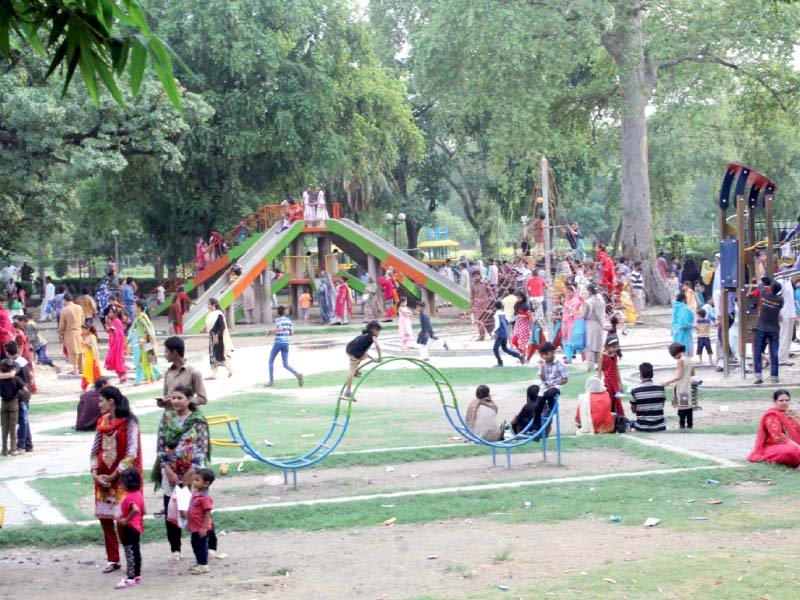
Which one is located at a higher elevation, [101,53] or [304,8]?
[304,8]

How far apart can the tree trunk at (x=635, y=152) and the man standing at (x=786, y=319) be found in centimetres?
1752

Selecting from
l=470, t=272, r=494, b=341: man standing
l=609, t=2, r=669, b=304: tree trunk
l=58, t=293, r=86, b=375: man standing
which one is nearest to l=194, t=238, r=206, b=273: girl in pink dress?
l=470, t=272, r=494, b=341: man standing

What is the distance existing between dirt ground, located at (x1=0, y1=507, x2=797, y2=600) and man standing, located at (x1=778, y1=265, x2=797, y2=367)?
11.5m

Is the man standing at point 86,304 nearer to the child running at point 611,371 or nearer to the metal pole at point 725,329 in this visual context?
the metal pole at point 725,329

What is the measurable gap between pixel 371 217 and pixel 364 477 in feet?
141

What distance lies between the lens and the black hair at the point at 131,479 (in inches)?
338

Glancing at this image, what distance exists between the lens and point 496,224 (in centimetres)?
5791

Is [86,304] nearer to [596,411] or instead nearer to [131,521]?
[596,411]

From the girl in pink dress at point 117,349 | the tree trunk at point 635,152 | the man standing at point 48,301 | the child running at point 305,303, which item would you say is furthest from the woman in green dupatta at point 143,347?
the man standing at point 48,301

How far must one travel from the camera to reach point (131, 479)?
8594mm

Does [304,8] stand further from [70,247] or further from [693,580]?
[693,580]

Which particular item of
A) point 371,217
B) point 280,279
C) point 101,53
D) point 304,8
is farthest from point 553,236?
point 101,53

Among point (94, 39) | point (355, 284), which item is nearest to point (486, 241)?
point (355, 284)

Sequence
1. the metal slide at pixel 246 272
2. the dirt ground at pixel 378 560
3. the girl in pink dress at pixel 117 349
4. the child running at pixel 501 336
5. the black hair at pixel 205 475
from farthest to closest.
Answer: the metal slide at pixel 246 272, the child running at pixel 501 336, the girl in pink dress at pixel 117 349, the black hair at pixel 205 475, the dirt ground at pixel 378 560
